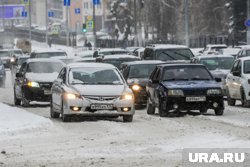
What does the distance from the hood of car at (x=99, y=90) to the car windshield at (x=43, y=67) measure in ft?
28.8

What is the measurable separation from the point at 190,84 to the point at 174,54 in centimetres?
1233

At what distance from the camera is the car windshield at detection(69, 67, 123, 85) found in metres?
23.4

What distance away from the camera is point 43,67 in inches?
1252

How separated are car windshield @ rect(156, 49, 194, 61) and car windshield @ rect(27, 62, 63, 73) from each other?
563cm

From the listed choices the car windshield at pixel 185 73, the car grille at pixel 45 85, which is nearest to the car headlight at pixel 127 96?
the car windshield at pixel 185 73

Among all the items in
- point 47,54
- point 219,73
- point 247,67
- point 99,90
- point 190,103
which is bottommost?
point 47,54

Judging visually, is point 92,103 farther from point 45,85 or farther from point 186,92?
point 45,85

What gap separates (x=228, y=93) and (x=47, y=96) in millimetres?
5253

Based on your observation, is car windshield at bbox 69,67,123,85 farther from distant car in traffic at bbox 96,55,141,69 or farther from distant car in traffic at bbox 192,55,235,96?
distant car in traffic at bbox 96,55,141,69

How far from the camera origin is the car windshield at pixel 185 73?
83.3 feet

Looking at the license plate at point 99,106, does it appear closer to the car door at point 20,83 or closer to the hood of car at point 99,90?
the hood of car at point 99,90

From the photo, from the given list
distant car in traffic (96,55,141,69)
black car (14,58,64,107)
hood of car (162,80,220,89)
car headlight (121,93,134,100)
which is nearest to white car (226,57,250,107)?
hood of car (162,80,220,89)

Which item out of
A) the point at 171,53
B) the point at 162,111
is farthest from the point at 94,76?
the point at 171,53

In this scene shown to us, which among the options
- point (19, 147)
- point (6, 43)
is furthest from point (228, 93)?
point (6, 43)
